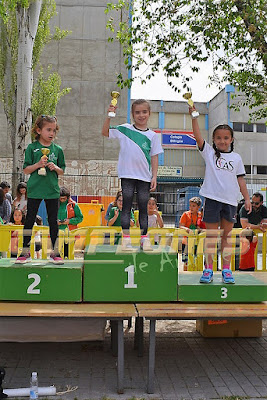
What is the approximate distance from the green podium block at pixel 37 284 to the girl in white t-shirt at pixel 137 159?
0.90 metres

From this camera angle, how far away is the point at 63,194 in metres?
7.84

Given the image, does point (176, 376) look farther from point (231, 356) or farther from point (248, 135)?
point (248, 135)

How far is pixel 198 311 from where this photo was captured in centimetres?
404

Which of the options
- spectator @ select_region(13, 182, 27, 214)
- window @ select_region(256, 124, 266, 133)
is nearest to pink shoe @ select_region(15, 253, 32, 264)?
spectator @ select_region(13, 182, 27, 214)

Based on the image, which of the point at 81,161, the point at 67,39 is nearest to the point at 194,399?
the point at 81,161

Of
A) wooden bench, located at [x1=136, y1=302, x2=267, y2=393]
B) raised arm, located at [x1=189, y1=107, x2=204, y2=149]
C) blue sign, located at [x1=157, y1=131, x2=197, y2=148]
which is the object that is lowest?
wooden bench, located at [x1=136, y1=302, x2=267, y2=393]

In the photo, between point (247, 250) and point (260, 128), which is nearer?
point (247, 250)

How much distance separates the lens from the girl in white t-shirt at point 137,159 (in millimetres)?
→ 4914

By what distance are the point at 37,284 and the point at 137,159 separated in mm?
1760

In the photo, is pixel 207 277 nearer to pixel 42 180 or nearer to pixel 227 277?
pixel 227 277

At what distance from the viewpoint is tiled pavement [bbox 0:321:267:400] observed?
4.06 metres

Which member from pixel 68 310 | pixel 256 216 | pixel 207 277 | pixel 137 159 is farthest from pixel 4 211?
pixel 207 277

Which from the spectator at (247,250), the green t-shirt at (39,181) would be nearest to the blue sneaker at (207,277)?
the green t-shirt at (39,181)

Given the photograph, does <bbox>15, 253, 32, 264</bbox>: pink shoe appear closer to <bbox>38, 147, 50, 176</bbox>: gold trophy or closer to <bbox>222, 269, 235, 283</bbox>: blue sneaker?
<bbox>38, 147, 50, 176</bbox>: gold trophy
